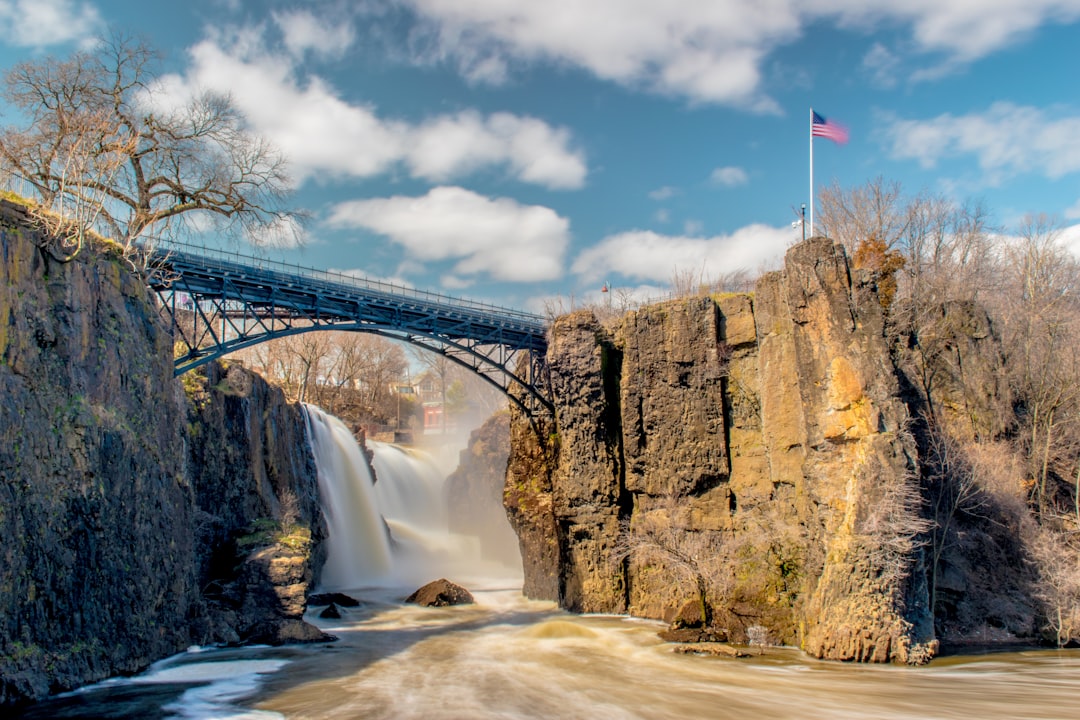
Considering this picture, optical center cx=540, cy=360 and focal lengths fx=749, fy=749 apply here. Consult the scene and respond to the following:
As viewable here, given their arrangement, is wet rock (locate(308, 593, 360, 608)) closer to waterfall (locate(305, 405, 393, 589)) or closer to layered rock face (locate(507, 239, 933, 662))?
waterfall (locate(305, 405, 393, 589))

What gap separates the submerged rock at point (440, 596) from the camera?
29859mm

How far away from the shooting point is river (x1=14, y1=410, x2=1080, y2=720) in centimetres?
1503

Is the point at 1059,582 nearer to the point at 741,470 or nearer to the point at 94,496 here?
the point at 741,470

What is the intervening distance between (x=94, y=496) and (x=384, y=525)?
26.5 meters

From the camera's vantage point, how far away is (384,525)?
41.2m

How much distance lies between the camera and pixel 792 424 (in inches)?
894

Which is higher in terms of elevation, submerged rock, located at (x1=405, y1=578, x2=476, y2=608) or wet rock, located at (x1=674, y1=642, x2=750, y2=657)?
wet rock, located at (x1=674, y1=642, x2=750, y2=657)

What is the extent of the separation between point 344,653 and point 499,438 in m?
30.9

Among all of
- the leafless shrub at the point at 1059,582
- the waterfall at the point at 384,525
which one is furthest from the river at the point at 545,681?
the waterfall at the point at 384,525

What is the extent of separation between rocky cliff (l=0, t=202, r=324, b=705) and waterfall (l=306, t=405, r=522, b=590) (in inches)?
515

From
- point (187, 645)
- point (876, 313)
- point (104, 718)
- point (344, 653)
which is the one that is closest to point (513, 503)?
point (344, 653)

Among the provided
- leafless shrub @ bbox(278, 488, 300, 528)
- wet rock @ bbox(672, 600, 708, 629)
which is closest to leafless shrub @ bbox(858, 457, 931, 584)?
wet rock @ bbox(672, 600, 708, 629)

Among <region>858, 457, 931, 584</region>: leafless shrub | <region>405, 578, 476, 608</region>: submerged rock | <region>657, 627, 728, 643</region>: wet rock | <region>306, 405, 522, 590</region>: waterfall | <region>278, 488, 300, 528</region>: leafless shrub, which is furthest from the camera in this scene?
<region>306, 405, 522, 590</region>: waterfall

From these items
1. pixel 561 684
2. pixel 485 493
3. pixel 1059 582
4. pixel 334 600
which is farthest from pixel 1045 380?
pixel 485 493
